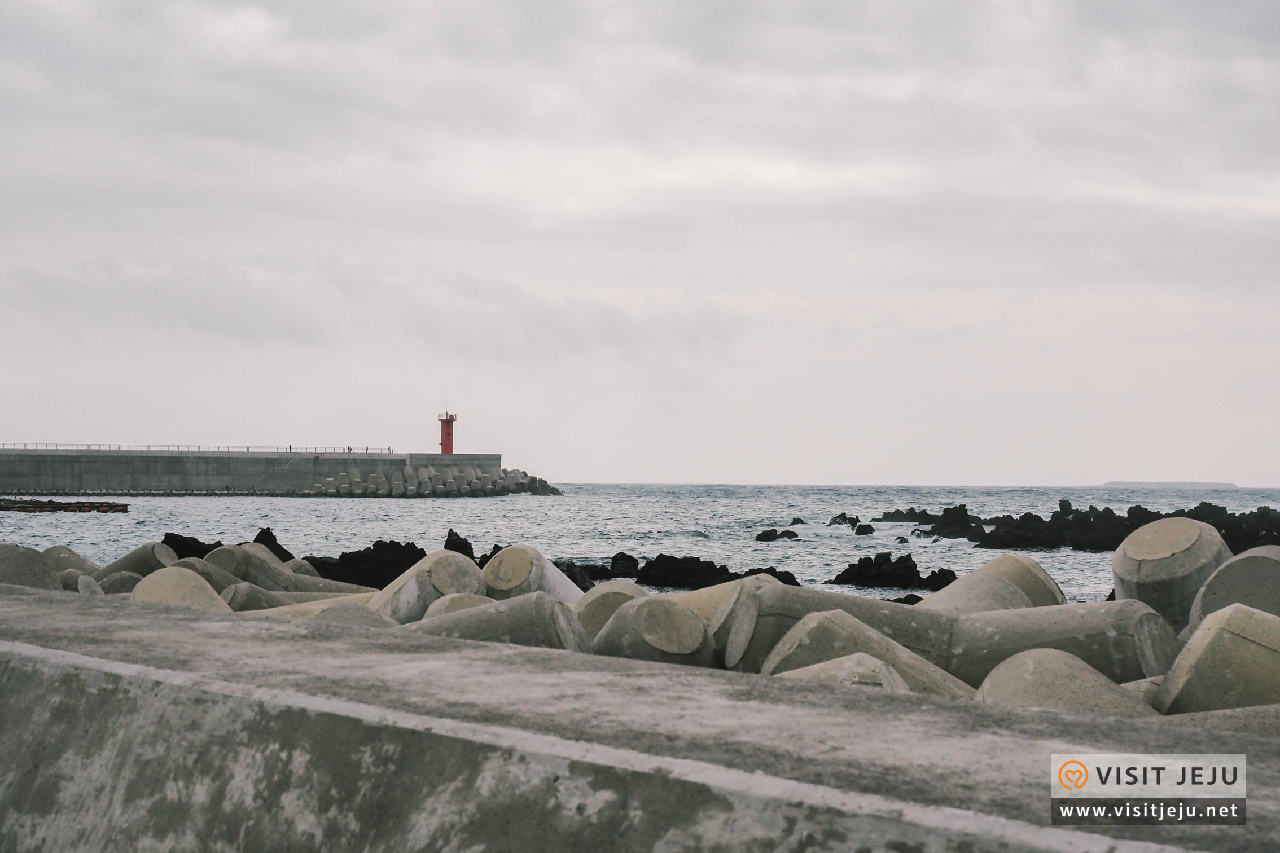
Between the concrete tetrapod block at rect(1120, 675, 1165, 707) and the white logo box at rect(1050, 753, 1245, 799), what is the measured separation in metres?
2.15

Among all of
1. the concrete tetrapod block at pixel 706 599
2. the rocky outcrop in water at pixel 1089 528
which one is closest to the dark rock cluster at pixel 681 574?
the concrete tetrapod block at pixel 706 599

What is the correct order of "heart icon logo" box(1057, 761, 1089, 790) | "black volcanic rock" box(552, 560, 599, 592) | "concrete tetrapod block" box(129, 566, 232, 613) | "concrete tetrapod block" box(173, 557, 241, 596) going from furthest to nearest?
1. "black volcanic rock" box(552, 560, 599, 592)
2. "concrete tetrapod block" box(173, 557, 241, 596)
3. "concrete tetrapod block" box(129, 566, 232, 613)
4. "heart icon logo" box(1057, 761, 1089, 790)

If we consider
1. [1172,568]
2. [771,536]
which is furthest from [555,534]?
[1172,568]

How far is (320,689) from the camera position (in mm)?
1824

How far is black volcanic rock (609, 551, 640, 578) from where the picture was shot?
15.1m

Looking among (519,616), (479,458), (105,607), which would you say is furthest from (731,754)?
(479,458)

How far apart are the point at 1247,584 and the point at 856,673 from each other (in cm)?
358

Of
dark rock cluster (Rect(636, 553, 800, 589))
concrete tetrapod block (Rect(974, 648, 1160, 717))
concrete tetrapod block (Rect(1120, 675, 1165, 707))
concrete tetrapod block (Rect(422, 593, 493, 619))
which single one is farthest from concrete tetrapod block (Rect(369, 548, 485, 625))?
dark rock cluster (Rect(636, 553, 800, 589))

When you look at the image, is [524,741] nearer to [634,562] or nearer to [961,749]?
[961,749]

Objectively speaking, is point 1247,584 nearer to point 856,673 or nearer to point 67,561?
point 856,673

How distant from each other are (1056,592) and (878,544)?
17.3 meters

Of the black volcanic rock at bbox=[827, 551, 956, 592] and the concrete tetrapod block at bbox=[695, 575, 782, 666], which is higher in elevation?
the concrete tetrapod block at bbox=[695, 575, 782, 666]

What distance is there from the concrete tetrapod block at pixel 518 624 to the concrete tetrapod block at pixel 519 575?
249 cm

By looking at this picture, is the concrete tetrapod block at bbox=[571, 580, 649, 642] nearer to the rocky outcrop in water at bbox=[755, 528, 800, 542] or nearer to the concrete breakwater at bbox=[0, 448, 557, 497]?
the rocky outcrop in water at bbox=[755, 528, 800, 542]
